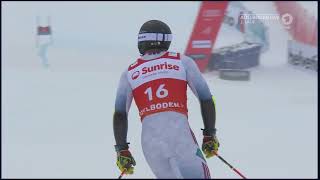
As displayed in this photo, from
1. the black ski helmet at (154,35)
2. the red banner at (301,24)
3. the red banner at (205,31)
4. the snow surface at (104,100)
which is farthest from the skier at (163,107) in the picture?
the red banner at (301,24)

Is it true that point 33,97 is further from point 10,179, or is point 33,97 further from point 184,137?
point 184,137

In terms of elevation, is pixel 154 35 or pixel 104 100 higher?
pixel 154 35

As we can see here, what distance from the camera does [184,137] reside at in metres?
3.43

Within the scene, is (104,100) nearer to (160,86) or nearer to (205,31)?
(205,31)

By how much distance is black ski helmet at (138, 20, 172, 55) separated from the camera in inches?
139

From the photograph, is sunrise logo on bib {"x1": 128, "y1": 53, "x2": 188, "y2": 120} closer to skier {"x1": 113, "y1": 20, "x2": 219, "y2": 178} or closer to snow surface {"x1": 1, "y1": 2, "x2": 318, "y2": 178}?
skier {"x1": 113, "y1": 20, "x2": 219, "y2": 178}

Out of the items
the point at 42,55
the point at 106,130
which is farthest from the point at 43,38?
the point at 106,130

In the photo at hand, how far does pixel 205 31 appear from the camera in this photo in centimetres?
1352

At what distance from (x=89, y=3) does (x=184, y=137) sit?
13957 millimetres

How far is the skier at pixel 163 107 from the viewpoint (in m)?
3.38

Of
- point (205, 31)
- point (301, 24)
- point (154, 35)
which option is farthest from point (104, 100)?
point (154, 35)

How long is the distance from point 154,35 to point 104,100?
791cm

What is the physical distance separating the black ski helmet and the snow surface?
4.88m

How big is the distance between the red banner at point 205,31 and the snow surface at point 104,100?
0.40 meters
